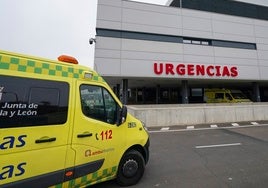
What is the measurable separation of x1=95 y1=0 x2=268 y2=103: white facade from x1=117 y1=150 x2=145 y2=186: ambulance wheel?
47.7ft

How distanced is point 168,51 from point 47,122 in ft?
60.3

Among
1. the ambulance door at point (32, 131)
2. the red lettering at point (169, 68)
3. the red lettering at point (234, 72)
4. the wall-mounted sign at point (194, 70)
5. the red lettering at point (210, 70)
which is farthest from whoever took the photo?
the red lettering at point (234, 72)

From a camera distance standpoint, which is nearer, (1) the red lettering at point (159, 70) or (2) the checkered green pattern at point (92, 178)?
(2) the checkered green pattern at point (92, 178)

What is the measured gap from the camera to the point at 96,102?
3.07 metres

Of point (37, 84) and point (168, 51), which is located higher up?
point (168, 51)

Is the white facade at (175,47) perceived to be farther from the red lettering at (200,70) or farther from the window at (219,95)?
the window at (219,95)

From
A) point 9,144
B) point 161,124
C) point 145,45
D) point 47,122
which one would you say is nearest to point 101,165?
point 47,122

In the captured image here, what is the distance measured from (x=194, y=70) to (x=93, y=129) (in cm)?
1890

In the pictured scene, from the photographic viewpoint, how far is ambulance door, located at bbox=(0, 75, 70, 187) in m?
2.09

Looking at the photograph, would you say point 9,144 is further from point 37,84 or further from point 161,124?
point 161,124

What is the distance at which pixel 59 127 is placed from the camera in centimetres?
249

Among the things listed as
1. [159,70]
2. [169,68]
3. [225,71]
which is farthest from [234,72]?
[159,70]

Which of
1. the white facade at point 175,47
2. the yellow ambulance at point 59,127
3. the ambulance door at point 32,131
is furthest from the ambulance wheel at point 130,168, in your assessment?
the white facade at point 175,47

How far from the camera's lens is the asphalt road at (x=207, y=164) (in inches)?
138
